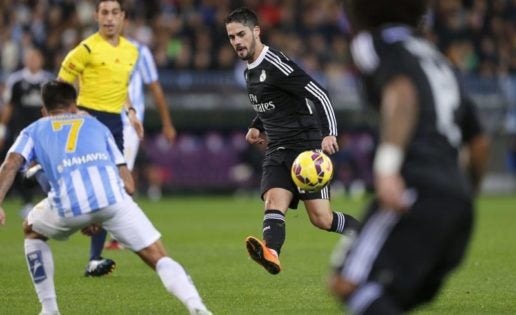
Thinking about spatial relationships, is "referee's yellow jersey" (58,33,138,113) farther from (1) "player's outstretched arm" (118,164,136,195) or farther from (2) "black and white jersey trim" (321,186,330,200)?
(1) "player's outstretched arm" (118,164,136,195)

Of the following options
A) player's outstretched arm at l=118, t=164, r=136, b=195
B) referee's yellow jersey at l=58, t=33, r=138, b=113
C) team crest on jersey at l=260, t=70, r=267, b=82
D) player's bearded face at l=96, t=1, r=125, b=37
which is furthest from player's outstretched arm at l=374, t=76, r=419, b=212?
player's bearded face at l=96, t=1, r=125, b=37

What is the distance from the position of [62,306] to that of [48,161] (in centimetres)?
176

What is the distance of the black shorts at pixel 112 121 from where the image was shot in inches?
448

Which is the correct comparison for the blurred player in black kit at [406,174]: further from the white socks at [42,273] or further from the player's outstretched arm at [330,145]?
the player's outstretched arm at [330,145]

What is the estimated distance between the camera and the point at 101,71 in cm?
1127

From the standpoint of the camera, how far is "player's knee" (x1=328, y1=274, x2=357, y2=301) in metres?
5.07

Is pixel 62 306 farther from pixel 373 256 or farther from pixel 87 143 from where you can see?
pixel 373 256

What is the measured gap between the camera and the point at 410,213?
16.5ft

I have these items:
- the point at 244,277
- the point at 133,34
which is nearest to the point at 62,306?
the point at 244,277

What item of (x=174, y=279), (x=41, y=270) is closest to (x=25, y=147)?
(x=41, y=270)

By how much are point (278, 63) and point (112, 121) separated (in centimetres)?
241

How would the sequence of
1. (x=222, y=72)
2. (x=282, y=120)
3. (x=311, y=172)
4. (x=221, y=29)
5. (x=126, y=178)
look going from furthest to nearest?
(x=221, y=29) < (x=222, y=72) < (x=282, y=120) < (x=311, y=172) < (x=126, y=178)

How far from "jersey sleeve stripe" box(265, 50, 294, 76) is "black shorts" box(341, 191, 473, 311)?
4.78m

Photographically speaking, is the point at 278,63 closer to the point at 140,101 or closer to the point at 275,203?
the point at 275,203
